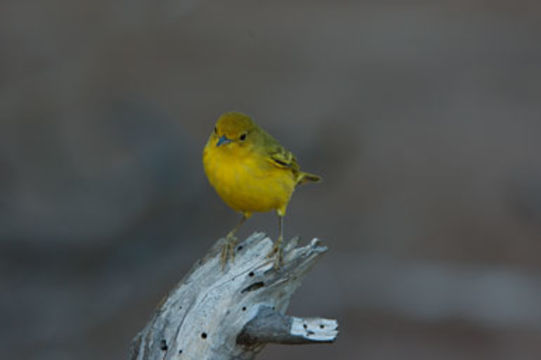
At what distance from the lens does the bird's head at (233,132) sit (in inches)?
224

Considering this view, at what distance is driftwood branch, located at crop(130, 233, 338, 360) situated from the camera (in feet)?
15.6

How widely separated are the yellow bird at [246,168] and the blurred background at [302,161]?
14.3 feet

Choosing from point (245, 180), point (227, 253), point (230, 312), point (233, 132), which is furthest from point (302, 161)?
point (230, 312)

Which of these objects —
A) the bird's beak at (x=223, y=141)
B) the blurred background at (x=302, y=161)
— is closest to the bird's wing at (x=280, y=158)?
the bird's beak at (x=223, y=141)

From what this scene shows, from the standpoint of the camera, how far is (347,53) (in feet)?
51.9

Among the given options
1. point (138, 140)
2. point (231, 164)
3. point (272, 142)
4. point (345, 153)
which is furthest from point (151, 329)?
point (345, 153)

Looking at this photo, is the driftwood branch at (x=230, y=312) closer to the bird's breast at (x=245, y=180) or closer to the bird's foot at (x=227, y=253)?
the bird's foot at (x=227, y=253)

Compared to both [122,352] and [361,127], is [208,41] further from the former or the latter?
[122,352]

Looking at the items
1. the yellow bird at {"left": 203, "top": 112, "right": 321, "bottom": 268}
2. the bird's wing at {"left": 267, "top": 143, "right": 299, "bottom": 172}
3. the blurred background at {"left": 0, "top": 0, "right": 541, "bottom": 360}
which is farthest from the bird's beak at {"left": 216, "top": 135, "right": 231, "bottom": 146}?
the blurred background at {"left": 0, "top": 0, "right": 541, "bottom": 360}

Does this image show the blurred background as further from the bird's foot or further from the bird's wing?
the bird's foot

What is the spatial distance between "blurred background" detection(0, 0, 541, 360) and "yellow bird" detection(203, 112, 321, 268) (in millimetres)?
4344

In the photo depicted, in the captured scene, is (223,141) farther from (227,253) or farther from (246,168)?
(227,253)

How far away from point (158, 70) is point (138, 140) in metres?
3.40

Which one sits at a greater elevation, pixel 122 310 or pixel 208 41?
pixel 208 41
